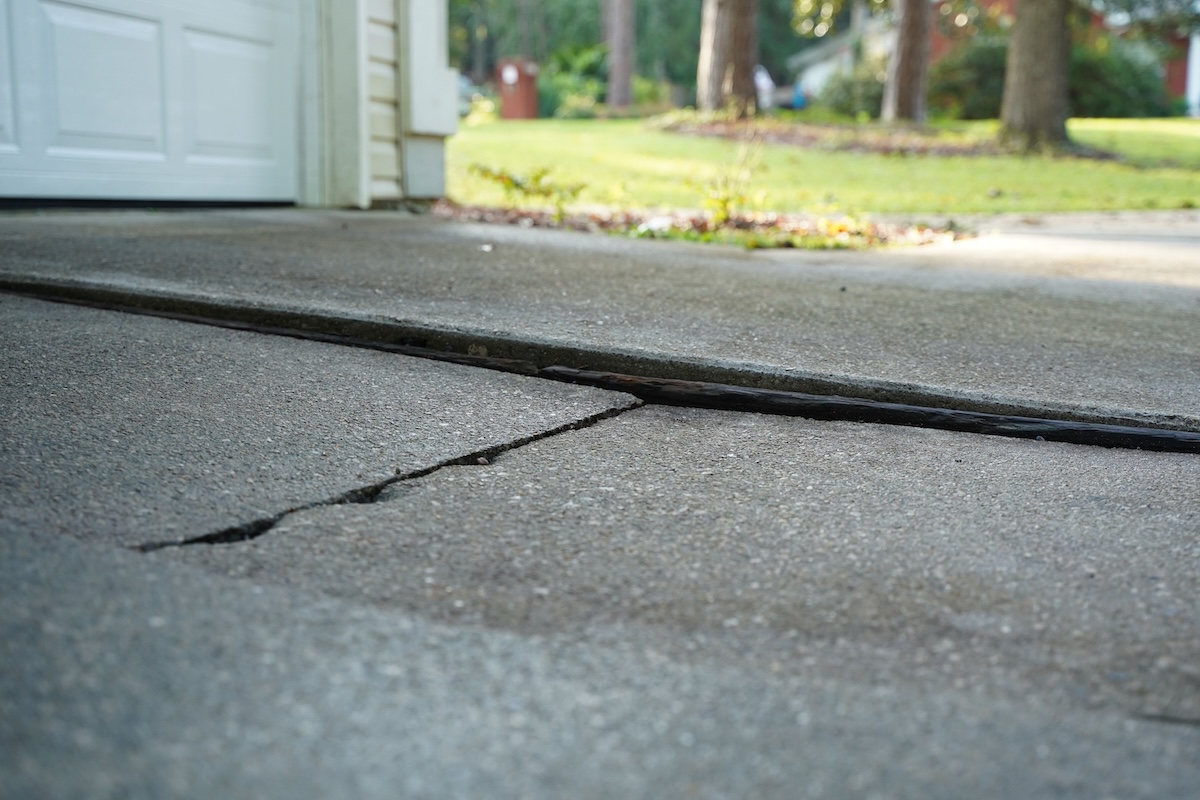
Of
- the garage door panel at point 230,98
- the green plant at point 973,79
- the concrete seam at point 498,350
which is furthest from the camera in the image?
the green plant at point 973,79

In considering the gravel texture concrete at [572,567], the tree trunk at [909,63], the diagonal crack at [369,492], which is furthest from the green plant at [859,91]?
the diagonal crack at [369,492]

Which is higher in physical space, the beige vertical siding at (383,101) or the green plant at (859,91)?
the green plant at (859,91)

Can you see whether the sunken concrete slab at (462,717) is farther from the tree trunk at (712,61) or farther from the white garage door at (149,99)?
the tree trunk at (712,61)

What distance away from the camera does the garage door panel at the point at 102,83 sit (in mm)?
6164

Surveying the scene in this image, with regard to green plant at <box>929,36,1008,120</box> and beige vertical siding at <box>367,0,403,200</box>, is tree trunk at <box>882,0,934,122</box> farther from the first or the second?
beige vertical siding at <box>367,0,403,200</box>

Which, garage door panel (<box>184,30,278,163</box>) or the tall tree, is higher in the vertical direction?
the tall tree

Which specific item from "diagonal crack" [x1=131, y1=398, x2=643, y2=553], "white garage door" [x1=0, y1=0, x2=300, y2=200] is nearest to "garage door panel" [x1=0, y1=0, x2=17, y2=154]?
"white garage door" [x1=0, y1=0, x2=300, y2=200]

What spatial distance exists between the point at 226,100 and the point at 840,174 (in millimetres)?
9565

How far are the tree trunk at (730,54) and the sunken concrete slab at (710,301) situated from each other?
49.3 ft

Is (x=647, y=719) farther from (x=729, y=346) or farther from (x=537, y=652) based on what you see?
(x=729, y=346)

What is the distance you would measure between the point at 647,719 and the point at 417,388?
5.73 feet

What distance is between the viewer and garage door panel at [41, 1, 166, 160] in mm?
6164

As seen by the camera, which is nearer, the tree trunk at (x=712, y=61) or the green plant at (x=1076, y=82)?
the tree trunk at (x=712, y=61)

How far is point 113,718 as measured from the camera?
1.41 metres
